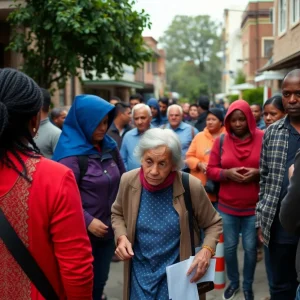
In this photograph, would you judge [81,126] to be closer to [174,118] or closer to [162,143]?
[162,143]

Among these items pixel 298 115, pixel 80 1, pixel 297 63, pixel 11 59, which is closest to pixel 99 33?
pixel 80 1

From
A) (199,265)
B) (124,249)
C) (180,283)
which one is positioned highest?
(124,249)

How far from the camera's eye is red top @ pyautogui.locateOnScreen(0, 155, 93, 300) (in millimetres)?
2205

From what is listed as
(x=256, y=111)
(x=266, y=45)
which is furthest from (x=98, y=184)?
(x=266, y=45)

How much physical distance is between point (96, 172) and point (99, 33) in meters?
5.23

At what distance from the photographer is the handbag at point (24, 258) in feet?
7.16

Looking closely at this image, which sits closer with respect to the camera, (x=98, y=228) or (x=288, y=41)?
(x=98, y=228)

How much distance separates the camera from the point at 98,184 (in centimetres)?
418

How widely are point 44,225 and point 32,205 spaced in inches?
4.1

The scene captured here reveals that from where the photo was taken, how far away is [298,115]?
391 centimetres

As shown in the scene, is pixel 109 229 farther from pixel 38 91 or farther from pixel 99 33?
pixel 99 33

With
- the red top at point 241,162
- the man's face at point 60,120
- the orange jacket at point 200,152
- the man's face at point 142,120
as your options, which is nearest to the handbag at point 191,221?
the red top at point 241,162

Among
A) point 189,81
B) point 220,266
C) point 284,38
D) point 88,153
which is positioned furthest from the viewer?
point 189,81

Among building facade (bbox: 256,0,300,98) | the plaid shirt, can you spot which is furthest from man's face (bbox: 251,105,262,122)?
building facade (bbox: 256,0,300,98)
